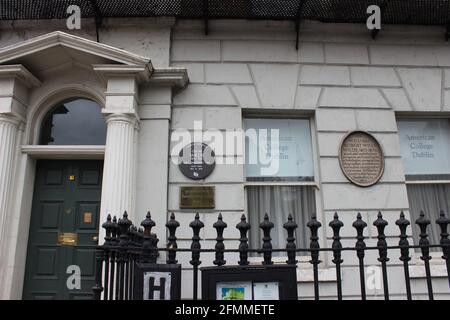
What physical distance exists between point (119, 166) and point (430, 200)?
191 inches

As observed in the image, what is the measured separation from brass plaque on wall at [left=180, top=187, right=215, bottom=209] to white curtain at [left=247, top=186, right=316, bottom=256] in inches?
25.8

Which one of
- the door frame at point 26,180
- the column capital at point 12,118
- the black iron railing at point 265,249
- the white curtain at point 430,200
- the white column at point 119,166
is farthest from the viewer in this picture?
the white curtain at point 430,200

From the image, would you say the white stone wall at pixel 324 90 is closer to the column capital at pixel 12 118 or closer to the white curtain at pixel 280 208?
the white curtain at pixel 280 208

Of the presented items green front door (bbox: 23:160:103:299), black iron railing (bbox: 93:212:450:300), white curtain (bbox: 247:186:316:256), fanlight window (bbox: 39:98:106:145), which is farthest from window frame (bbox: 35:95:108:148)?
black iron railing (bbox: 93:212:450:300)

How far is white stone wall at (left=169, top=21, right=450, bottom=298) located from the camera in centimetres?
610

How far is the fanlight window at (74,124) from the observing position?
21.4 ft

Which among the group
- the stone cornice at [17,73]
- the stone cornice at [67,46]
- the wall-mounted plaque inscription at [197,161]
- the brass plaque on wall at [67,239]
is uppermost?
the stone cornice at [67,46]

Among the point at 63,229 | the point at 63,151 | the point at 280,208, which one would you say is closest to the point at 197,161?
the point at 280,208

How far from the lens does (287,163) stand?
6.50 m

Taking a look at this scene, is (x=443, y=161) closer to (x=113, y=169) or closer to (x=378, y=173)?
(x=378, y=173)

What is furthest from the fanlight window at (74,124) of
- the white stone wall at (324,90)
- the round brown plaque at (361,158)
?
the round brown plaque at (361,158)

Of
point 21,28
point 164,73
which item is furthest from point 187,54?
point 21,28

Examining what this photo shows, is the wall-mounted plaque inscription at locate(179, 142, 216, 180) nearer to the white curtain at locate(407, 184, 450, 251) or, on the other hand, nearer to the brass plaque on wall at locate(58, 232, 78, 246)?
the brass plaque on wall at locate(58, 232, 78, 246)

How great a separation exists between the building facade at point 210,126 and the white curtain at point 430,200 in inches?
0.9
